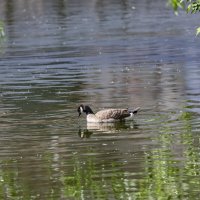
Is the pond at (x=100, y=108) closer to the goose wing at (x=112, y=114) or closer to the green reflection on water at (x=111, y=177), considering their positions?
the green reflection on water at (x=111, y=177)

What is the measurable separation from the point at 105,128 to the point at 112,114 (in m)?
0.84

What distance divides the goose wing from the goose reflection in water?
0.13 metres

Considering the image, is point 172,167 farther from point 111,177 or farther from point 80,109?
point 80,109

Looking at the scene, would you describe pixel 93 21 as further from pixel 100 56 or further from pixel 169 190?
pixel 169 190

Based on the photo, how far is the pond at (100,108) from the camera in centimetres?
1507

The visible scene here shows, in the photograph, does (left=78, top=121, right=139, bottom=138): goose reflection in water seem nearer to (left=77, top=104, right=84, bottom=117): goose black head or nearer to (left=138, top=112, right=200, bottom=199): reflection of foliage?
(left=77, top=104, right=84, bottom=117): goose black head

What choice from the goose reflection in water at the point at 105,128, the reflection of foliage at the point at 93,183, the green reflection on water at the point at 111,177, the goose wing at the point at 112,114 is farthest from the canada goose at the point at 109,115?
the reflection of foliage at the point at 93,183

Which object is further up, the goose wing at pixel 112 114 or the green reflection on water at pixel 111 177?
the green reflection on water at pixel 111 177

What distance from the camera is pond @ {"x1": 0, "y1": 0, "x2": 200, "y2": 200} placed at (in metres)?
15.1

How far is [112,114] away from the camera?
22922 millimetres

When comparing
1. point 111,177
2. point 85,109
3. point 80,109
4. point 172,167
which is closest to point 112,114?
point 85,109

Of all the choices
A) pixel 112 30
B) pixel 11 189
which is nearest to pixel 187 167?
pixel 11 189

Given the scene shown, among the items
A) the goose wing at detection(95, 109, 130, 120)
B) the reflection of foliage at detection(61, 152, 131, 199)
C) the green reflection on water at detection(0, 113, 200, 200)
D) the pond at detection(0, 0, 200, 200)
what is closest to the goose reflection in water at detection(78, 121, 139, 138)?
the pond at detection(0, 0, 200, 200)

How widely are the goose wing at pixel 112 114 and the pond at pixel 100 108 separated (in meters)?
0.23
